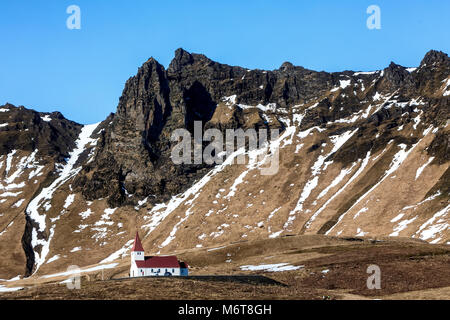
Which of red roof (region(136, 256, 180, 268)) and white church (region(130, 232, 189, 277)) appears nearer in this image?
white church (region(130, 232, 189, 277))

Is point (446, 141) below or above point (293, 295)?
above

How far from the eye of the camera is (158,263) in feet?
310

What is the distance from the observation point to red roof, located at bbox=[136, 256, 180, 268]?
93812mm

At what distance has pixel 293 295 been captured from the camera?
5453cm

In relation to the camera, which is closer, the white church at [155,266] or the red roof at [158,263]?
the white church at [155,266]

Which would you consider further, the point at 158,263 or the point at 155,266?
the point at 158,263

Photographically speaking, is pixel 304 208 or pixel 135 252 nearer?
pixel 135 252

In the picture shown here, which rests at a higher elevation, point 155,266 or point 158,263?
point 158,263

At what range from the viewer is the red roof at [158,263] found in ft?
308
